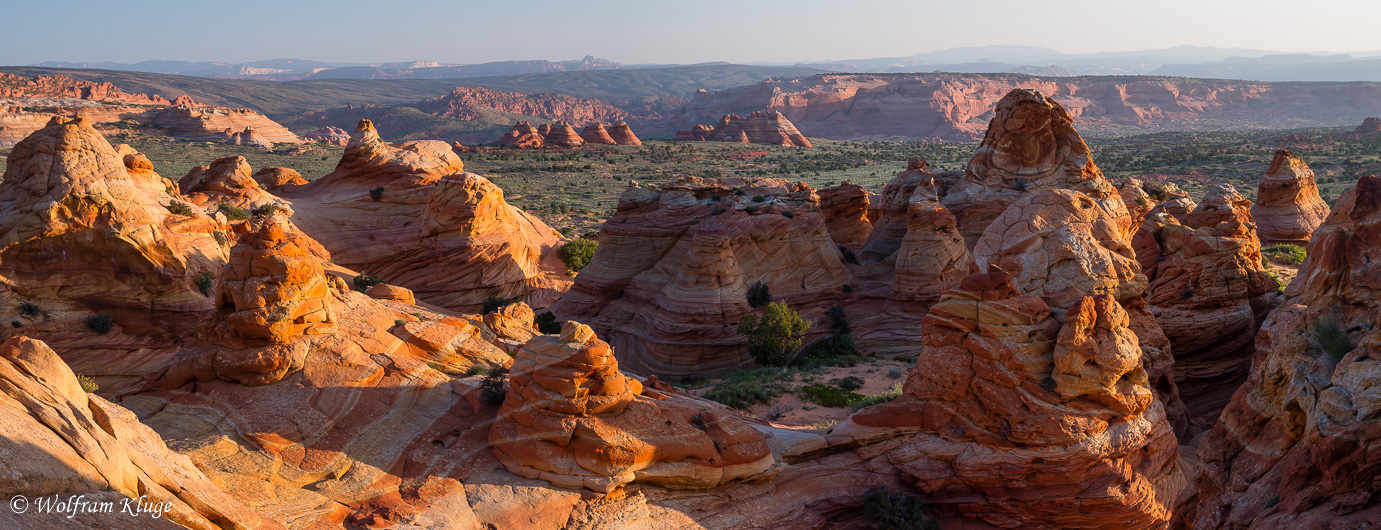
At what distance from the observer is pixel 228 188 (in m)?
36.9

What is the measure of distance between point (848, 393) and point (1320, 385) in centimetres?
1544

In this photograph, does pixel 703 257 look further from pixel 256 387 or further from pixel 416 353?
pixel 256 387

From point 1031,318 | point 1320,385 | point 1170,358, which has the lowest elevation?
point 1170,358

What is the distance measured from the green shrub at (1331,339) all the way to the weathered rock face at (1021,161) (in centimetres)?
2031

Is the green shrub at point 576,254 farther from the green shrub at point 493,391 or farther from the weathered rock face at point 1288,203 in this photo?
the weathered rock face at point 1288,203

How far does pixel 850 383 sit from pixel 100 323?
21.2m

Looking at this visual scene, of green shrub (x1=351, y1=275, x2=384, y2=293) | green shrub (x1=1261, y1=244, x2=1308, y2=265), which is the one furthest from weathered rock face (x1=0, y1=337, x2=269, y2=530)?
green shrub (x1=1261, y1=244, x2=1308, y2=265)

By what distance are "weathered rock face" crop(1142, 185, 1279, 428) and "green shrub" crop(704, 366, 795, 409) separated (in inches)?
415

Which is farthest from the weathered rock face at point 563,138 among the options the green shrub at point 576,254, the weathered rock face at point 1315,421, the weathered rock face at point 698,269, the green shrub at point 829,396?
the weathered rock face at point 1315,421

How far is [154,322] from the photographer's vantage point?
2080 centimetres

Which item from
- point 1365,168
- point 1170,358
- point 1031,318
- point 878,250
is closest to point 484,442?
point 1031,318

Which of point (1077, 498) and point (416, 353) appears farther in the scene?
point (416, 353)

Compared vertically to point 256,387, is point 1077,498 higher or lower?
lower

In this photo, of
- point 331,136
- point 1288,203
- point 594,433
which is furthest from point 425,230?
point 331,136
